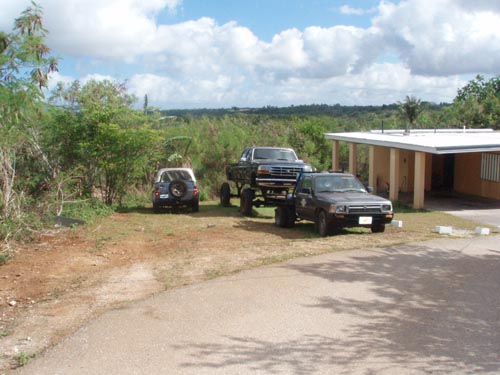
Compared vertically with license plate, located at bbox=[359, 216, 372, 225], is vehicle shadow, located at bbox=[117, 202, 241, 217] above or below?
below

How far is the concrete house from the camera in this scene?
21.8 meters

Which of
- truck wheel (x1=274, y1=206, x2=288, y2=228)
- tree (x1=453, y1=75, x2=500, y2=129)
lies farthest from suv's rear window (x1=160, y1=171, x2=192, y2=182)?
tree (x1=453, y1=75, x2=500, y2=129)

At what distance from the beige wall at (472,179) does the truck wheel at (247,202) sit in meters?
11.5

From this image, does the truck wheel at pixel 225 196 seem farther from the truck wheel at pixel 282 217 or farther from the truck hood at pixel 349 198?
the truck hood at pixel 349 198

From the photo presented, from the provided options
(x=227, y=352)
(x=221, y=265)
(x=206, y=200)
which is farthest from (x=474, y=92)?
(x=227, y=352)

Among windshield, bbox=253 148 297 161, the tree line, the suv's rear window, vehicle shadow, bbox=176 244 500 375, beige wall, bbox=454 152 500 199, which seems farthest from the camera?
beige wall, bbox=454 152 500 199

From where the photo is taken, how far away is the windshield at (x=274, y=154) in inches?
790

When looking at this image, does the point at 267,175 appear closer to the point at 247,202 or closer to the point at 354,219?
the point at 247,202

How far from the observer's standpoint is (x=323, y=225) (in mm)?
13469

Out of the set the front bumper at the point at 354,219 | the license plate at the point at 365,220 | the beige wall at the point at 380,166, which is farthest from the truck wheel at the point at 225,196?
the license plate at the point at 365,220

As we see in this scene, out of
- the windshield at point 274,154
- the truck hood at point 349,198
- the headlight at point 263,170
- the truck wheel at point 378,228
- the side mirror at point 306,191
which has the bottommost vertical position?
the truck wheel at point 378,228

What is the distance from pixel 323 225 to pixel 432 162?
55.4 ft

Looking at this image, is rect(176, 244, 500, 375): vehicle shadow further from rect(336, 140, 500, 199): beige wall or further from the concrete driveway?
rect(336, 140, 500, 199): beige wall

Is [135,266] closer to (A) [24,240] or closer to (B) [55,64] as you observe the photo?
(A) [24,240]
